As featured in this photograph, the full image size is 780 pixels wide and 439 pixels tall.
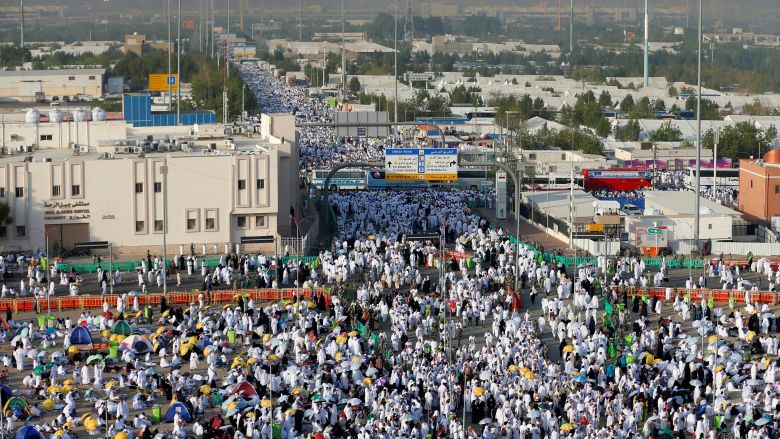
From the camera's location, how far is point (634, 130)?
76688 millimetres

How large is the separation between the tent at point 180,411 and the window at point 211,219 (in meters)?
15.6

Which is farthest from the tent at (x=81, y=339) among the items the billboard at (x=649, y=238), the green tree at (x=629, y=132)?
the green tree at (x=629, y=132)

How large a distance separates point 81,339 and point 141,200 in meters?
11.0

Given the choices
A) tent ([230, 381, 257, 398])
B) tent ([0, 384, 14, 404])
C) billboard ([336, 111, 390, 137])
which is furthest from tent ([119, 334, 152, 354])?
billboard ([336, 111, 390, 137])

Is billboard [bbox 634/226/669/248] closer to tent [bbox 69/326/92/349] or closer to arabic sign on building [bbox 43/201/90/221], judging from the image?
arabic sign on building [bbox 43/201/90/221]

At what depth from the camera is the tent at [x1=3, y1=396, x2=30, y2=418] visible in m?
24.9

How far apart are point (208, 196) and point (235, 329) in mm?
10445

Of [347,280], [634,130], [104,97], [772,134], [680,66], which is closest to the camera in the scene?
[347,280]

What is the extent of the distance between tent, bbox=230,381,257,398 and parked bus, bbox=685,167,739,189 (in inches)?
1301

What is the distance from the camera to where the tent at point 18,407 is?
24.9m

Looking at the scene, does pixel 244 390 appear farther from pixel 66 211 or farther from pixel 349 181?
pixel 349 181

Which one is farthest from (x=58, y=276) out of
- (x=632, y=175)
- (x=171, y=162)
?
(x=632, y=175)

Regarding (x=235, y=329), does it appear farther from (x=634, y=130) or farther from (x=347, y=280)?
(x=634, y=130)

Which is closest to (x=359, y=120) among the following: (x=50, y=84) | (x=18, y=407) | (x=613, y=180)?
(x=613, y=180)
